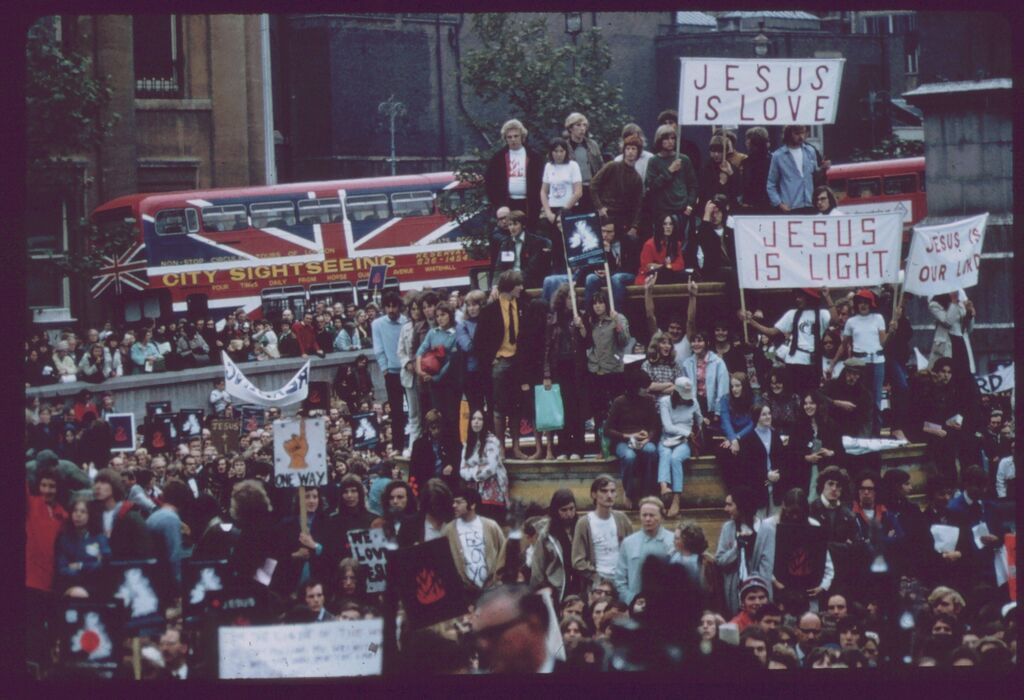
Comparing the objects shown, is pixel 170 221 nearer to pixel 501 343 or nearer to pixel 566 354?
pixel 501 343

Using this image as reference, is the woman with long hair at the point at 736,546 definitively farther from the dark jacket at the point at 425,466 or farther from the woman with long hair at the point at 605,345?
the dark jacket at the point at 425,466

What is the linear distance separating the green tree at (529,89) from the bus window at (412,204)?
1577 mm

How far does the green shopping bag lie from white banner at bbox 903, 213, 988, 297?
3.89 metres

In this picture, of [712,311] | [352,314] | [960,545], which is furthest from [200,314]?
[960,545]

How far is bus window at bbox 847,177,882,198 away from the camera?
43000 millimetres

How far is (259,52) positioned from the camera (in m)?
43.5

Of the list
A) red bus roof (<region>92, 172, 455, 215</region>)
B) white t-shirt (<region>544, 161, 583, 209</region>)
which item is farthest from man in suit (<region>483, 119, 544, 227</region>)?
red bus roof (<region>92, 172, 455, 215</region>)

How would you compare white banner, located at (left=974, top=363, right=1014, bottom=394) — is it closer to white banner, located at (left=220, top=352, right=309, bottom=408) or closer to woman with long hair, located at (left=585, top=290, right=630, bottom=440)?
woman with long hair, located at (left=585, top=290, right=630, bottom=440)

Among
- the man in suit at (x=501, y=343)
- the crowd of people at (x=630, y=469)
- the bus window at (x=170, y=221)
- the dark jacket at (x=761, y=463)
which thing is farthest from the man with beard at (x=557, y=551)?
the bus window at (x=170, y=221)

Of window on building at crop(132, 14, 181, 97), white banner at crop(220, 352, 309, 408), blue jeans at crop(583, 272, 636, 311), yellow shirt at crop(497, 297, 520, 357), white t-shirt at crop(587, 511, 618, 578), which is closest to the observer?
white t-shirt at crop(587, 511, 618, 578)

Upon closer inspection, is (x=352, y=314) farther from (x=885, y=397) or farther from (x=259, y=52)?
(x=885, y=397)

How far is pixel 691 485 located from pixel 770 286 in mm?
2126

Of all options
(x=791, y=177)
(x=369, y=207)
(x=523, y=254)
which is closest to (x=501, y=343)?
(x=523, y=254)

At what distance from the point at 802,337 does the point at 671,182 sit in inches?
72.0
